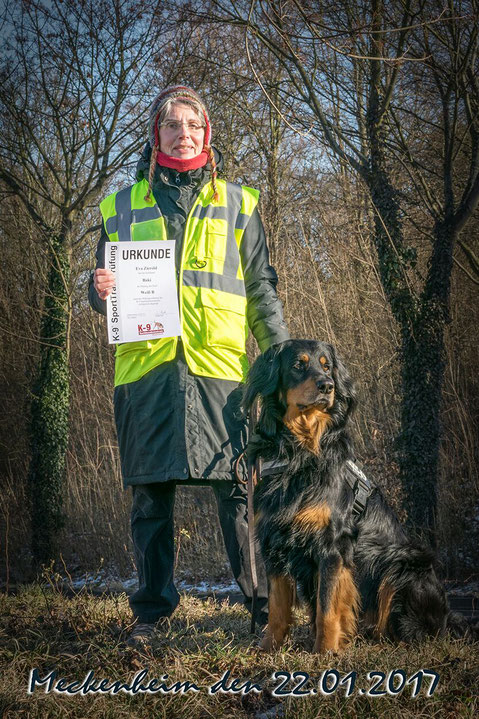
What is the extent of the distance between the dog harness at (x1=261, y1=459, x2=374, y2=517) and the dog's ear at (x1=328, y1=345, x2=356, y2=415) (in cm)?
27

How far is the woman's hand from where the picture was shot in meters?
3.18

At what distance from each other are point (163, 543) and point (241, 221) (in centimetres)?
166

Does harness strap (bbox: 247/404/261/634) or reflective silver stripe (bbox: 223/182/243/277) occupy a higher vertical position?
reflective silver stripe (bbox: 223/182/243/277)

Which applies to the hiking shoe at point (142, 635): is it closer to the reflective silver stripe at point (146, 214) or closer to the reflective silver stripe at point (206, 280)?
the reflective silver stripe at point (206, 280)

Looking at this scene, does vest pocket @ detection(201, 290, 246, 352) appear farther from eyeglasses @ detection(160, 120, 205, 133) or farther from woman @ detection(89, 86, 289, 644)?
eyeglasses @ detection(160, 120, 205, 133)

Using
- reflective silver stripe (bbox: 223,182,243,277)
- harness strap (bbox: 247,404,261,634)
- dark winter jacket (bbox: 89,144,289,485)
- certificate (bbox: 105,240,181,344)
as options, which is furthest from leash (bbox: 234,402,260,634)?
reflective silver stripe (bbox: 223,182,243,277)

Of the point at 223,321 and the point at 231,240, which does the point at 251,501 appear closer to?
the point at 223,321

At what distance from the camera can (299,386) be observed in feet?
9.73

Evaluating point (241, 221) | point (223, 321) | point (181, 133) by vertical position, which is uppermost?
point (181, 133)

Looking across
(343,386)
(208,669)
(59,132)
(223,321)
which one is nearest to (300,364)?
(343,386)

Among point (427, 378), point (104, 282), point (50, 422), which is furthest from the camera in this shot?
point (50, 422)

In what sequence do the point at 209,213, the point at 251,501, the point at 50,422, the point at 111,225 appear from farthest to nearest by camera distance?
the point at 50,422
the point at 111,225
the point at 209,213
the point at 251,501

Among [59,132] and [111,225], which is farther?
[59,132]

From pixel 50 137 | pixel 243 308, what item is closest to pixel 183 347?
pixel 243 308
